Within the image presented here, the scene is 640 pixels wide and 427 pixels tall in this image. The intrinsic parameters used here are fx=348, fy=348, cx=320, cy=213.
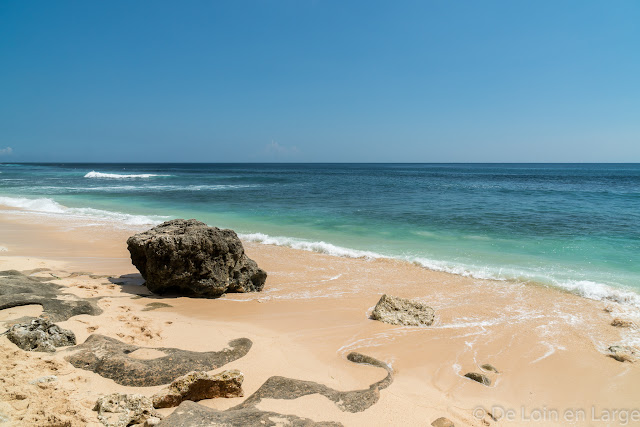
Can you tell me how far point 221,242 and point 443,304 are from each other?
4344 mm

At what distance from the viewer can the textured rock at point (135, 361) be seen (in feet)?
11.2

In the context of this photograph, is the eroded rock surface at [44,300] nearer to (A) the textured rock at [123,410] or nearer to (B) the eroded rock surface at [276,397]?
(A) the textured rock at [123,410]

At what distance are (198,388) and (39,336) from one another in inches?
76.3

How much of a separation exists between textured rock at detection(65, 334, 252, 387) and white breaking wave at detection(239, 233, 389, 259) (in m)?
6.23

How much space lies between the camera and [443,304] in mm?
6562

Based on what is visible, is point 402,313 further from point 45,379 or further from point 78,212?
point 78,212

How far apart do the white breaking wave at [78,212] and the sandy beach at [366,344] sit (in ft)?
22.4

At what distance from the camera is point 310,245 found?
10.9m

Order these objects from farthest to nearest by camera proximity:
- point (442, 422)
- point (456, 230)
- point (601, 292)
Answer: point (456, 230) → point (601, 292) → point (442, 422)

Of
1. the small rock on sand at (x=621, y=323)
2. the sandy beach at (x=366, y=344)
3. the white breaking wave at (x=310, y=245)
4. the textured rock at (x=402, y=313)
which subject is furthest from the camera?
the white breaking wave at (x=310, y=245)

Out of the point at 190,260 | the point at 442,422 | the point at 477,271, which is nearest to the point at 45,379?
the point at 190,260

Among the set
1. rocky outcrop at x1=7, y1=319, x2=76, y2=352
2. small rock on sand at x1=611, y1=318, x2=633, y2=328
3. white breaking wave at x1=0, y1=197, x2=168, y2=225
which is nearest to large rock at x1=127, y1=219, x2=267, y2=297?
rocky outcrop at x1=7, y1=319, x2=76, y2=352

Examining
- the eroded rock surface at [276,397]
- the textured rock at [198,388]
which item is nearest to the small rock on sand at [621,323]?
the eroded rock surface at [276,397]

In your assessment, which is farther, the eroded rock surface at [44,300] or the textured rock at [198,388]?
the eroded rock surface at [44,300]
